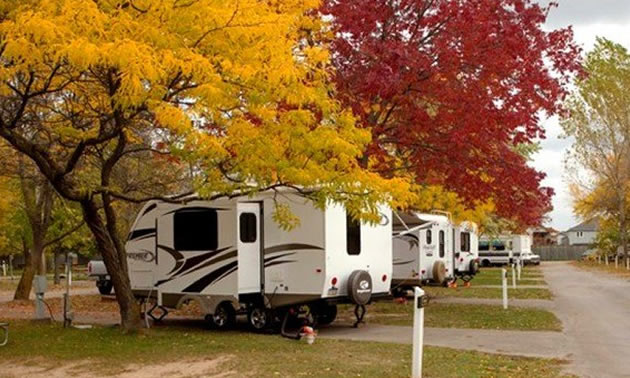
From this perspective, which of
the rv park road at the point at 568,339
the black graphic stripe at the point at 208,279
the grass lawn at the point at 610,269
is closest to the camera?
the rv park road at the point at 568,339

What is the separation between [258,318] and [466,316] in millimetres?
5433

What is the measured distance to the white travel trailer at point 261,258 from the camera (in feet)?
49.0

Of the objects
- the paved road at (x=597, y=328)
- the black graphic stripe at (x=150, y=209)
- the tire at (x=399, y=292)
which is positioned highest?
the black graphic stripe at (x=150, y=209)

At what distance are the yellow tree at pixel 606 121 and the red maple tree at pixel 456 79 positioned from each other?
2696 cm

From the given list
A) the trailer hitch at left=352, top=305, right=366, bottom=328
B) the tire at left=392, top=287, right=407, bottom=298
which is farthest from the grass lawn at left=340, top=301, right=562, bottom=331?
the tire at left=392, top=287, right=407, bottom=298

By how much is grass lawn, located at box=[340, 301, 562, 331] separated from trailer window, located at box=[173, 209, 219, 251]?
13.7ft

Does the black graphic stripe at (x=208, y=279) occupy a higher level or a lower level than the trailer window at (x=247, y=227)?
lower

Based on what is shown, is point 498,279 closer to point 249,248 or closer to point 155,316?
→ point 155,316

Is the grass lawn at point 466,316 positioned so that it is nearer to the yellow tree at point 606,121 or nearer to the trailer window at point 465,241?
the trailer window at point 465,241

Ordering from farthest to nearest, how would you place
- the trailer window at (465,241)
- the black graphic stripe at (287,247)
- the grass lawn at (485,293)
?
1. the trailer window at (465,241)
2. the grass lawn at (485,293)
3. the black graphic stripe at (287,247)

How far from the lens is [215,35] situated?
1054 cm

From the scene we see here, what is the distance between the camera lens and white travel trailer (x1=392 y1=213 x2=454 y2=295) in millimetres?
23891

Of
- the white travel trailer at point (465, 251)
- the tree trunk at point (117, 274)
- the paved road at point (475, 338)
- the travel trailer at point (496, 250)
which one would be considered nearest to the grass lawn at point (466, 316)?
the paved road at point (475, 338)

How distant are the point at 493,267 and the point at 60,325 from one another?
44.7m
